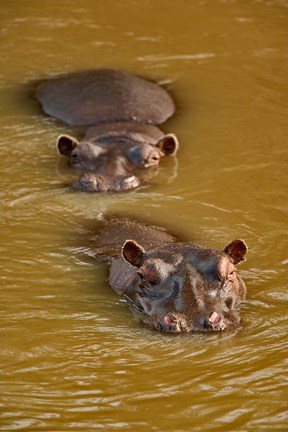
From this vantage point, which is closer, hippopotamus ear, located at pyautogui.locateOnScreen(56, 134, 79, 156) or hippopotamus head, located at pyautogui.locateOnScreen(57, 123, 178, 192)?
hippopotamus head, located at pyautogui.locateOnScreen(57, 123, 178, 192)

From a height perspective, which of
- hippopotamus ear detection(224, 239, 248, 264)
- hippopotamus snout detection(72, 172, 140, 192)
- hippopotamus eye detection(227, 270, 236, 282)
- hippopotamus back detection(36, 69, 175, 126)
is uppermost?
hippopotamus ear detection(224, 239, 248, 264)

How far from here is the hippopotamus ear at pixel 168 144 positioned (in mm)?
11945

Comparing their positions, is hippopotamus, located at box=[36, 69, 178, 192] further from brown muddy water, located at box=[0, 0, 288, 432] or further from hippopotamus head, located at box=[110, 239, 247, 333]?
hippopotamus head, located at box=[110, 239, 247, 333]

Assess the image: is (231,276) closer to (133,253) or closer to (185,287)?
(185,287)

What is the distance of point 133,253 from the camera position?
26.6 feet

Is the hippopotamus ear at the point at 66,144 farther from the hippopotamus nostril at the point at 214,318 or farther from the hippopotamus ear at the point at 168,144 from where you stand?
the hippopotamus nostril at the point at 214,318

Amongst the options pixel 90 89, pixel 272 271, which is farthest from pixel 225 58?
pixel 272 271

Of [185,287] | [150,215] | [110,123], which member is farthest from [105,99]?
[185,287]

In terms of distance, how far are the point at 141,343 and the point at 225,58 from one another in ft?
25.4

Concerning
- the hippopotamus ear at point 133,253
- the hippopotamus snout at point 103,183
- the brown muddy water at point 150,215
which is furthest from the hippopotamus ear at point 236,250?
the hippopotamus snout at point 103,183

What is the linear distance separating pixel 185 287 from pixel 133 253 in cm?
60

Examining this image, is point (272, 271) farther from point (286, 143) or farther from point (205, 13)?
point (205, 13)

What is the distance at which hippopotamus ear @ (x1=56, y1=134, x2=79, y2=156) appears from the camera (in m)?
11.8

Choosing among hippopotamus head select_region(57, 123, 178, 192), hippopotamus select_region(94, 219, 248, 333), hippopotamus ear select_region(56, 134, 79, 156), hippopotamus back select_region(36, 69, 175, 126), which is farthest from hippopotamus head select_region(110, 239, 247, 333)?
hippopotamus back select_region(36, 69, 175, 126)
